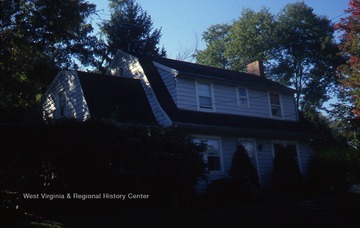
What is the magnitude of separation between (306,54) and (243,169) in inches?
955

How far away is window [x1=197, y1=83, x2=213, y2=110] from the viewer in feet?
59.1

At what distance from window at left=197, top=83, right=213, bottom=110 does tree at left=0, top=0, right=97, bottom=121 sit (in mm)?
9558

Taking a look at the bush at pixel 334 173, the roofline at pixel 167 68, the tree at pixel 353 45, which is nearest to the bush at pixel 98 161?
the roofline at pixel 167 68

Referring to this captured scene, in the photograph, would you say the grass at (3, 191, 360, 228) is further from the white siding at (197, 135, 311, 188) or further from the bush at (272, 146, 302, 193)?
the white siding at (197, 135, 311, 188)

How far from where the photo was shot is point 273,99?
2120 cm

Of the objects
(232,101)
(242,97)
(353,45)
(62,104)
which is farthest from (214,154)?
(353,45)

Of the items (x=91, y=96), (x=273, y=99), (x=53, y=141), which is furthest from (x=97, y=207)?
(x=273, y=99)

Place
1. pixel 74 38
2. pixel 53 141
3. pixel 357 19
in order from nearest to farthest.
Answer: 1. pixel 53 141
2. pixel 357 19
3. pixel 74 38

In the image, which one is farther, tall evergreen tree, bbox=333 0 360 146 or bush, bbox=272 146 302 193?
tall evergreen tree, bbox=333 0 360 146

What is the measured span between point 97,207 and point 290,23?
31.7 metres

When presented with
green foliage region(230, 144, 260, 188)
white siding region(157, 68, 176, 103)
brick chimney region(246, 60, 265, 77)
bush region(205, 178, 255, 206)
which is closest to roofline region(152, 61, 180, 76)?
white siding region(157, 68, 176, 103)

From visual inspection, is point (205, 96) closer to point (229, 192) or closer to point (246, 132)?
point (246, 132)

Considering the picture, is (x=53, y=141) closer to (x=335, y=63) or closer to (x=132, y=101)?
(x=132, y=101)

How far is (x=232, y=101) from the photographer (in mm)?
19094
